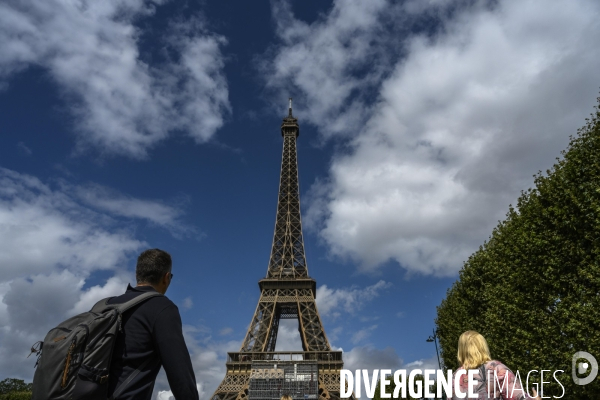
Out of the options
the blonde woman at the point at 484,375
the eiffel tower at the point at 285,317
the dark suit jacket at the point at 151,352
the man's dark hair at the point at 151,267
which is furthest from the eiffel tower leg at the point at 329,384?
the dark suit jacket at the point at 151,352

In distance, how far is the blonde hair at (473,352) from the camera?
435 cm

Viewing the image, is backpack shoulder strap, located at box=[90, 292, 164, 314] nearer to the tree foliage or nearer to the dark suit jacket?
the dark suit jacket

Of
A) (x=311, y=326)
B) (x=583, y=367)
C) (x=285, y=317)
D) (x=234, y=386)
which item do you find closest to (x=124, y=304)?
(x=583, y=367)

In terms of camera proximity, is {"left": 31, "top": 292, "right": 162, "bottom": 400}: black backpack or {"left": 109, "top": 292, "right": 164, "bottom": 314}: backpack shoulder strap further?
{"left": 109, "top": 292, "right": 164, "bottom": 314}: backpack shoulder strap

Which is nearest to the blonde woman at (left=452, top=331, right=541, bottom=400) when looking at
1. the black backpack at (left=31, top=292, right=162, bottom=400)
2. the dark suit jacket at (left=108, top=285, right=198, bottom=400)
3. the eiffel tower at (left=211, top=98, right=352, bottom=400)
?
the dark suit jacket at (left=108, top=285, right=198, bottom=400)

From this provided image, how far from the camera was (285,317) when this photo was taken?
6059 centimetres

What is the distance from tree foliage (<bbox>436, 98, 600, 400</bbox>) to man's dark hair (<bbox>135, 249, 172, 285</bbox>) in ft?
50.0

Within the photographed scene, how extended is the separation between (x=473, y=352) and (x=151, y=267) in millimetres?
3065

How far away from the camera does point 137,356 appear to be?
3.07m

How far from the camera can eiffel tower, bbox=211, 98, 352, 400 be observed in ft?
169

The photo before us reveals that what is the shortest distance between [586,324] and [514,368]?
14.1ft

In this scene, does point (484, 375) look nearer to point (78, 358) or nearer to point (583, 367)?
point (78, 358)

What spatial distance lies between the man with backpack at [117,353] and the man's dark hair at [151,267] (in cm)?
19

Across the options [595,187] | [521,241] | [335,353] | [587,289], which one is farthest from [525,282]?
[335,353]
